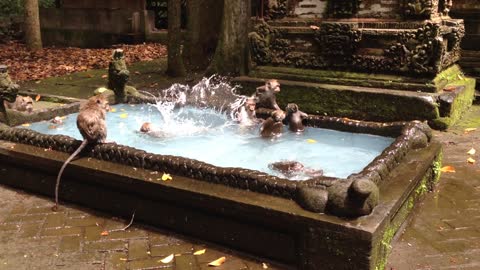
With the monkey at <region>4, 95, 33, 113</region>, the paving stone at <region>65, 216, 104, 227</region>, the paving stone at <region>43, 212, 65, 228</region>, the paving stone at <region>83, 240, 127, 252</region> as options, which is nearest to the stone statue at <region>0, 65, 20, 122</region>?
the monkey at <region>4, 95, 33, 113</region>

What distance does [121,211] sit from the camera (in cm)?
456

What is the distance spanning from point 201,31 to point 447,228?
7.89 m

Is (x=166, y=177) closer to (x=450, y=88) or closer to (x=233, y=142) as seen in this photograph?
(x=233, y=142)

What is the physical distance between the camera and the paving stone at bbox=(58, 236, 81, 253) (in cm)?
403

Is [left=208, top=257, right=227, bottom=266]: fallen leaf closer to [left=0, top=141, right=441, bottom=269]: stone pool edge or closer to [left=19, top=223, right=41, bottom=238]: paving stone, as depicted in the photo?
[left=0, top=141, right=441, bottom=269]: stone pool edge

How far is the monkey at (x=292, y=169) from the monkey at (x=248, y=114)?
65.4 inches

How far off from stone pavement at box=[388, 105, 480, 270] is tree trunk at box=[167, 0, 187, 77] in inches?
260

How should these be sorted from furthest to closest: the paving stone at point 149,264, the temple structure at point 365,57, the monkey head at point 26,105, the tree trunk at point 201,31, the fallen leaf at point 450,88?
the tree trunk at point 201,31 → the fallen leaf at point 450,88 → the temple structure at point 365,57 → the monkey head at point 26,105 → the paving stone at point 149,264

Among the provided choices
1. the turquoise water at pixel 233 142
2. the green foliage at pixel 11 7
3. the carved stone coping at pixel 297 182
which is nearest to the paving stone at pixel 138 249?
the carved stone coping at pixel 297 182

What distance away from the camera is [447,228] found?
4391 millimetres

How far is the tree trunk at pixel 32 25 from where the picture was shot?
14730 mm

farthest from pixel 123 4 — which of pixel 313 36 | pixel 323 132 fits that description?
pixel 323 132

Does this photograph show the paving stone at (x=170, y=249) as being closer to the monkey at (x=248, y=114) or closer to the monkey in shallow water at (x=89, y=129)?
the monkey in shallow water at (x=89, y=129)

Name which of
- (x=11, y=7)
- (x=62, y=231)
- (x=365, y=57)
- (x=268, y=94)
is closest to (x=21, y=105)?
(x=62, y=231)
